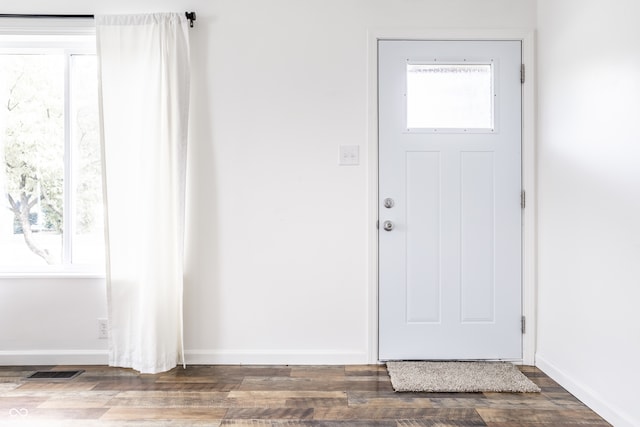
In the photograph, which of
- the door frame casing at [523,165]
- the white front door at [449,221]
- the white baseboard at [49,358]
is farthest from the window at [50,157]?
the white front door at [449,221]

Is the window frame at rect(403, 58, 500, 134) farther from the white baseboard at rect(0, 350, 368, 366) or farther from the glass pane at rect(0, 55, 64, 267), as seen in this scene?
the glass pane at rect(0, 55, 64, 267)

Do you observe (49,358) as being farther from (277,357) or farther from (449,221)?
(449,221)

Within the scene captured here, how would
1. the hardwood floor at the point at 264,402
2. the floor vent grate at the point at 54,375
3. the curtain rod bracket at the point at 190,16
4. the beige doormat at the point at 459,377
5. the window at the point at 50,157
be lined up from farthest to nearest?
the window at the point at 50,157
the curtain rod bracket at the point at 190,16
the floor vent grate at the point at 54,375
the beige doormat at the point at 459,377
the hardwood floor at the point at 264,402

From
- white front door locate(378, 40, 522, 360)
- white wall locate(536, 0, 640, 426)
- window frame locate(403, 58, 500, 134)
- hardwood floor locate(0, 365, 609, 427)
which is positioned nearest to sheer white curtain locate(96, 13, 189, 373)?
hardwood floor locate(0, 365, 609, 427)

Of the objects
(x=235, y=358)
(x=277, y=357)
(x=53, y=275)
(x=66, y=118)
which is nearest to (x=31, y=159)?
(x=66, y=118)

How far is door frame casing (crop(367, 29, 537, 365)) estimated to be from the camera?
2488 mm

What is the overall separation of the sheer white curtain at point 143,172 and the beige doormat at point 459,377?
1.35 meters

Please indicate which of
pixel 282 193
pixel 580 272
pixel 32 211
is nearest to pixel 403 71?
pixel 282 193

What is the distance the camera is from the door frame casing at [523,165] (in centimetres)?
249

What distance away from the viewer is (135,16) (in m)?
2.41

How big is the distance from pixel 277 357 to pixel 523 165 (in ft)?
6.45

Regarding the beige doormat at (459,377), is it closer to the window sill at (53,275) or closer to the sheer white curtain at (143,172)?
the sheer white curtain at (143,172)

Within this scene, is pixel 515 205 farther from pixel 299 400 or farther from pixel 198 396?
pixel 198 396

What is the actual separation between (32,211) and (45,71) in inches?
36.7
